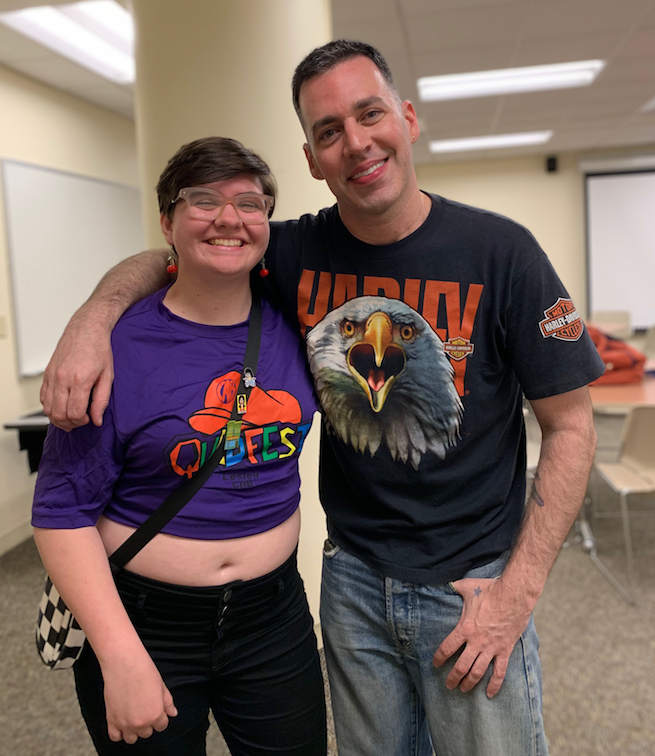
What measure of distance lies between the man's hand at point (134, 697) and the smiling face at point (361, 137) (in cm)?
86

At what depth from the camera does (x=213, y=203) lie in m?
1.13

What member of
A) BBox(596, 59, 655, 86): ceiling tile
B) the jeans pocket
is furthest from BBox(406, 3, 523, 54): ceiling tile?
the jeans pocket

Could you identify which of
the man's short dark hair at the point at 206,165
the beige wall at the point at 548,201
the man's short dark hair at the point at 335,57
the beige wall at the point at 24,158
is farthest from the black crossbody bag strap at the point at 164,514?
the beige wall at the point at 548,201

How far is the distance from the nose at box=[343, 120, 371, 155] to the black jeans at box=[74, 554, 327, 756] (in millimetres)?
783

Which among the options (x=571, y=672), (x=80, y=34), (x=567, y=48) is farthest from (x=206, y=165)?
(x=567, y=48)

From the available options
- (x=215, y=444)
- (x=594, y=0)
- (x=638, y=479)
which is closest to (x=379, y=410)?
(x=215, y=444)

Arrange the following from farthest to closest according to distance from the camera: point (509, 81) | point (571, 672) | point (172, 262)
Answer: point (509, 81) < point (571, 672) < point (172, 262)

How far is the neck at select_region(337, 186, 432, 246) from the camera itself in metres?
1.15

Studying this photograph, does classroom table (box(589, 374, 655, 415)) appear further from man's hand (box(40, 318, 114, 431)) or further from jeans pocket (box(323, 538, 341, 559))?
man's hand (box(40, 318, 114, 431))

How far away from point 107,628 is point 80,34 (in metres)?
3.88

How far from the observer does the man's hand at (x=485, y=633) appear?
3.65ft

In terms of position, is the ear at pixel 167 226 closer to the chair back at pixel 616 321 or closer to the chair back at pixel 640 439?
the chair back at pixel 640 439

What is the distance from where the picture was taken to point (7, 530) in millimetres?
3934

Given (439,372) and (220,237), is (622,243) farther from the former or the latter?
(220,237)
